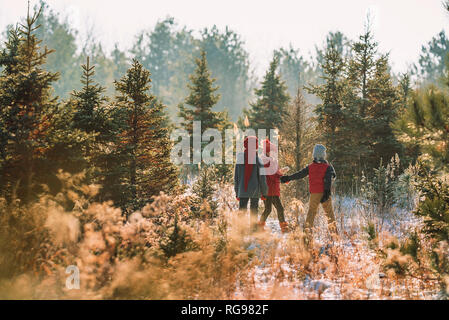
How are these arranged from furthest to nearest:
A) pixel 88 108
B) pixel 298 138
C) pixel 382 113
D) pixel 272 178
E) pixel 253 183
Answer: pixel 382 113
pixel 298 138
pixel 272 178
pixel 253 183
pixel 88 108

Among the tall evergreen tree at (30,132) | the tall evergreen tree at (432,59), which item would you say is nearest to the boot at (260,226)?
the tall evergreen tree at (30,132)

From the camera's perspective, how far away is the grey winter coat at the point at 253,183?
261 inches

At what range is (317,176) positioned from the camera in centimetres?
646

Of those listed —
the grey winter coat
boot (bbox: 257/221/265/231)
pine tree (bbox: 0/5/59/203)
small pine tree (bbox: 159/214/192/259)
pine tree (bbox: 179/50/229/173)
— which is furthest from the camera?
pine tree (bbox: 179/50/229/173)

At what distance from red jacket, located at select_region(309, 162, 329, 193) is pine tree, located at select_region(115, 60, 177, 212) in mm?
2758

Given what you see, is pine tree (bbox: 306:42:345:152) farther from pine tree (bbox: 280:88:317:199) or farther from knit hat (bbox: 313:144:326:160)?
knit hat (bbox: 313:144:326:160)

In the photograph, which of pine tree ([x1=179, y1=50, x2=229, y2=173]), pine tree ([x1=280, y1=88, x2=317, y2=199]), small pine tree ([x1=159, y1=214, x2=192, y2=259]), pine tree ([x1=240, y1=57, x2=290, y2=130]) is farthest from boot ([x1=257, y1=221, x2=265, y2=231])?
pine tree ([x1=240, y1=57, x2=290, y2=130])

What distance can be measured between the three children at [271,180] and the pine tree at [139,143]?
154 cm

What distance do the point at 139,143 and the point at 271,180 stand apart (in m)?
2.63

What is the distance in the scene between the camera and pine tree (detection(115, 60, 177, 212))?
6.47 metres

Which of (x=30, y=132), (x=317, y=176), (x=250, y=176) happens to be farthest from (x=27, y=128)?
(x=317, y=176)

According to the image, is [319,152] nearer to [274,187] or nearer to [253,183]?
[274,187]
